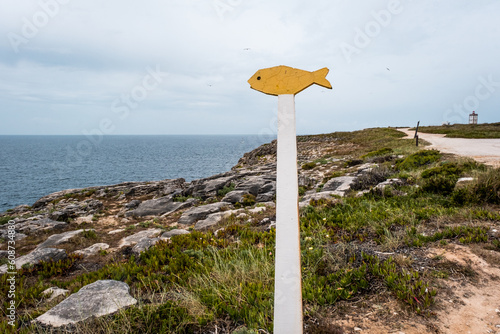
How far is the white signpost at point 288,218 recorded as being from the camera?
2.31 metres

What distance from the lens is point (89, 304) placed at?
3.47m

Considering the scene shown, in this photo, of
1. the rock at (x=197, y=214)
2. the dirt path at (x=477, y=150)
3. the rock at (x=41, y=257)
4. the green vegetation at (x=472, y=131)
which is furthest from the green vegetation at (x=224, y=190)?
the green vegetation at (x=472, y=131)

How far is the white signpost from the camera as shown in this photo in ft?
7.57

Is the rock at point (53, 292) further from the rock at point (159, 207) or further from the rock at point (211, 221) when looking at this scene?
the rock at point (159, 207)

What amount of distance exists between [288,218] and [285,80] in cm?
130

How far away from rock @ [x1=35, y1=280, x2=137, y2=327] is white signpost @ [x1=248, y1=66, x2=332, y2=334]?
224 centimetres

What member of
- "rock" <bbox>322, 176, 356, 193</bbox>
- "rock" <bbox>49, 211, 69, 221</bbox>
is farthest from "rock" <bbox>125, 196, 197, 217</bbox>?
"rock" <bbox>322, 176, 356, 193</bbox>

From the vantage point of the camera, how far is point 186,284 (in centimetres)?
394

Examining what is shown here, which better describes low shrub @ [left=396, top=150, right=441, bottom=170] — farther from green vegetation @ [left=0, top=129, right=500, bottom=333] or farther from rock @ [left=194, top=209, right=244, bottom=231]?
rock @ [left=194, top=209, right=244, bottom=231]

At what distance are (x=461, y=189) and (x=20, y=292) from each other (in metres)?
9.32

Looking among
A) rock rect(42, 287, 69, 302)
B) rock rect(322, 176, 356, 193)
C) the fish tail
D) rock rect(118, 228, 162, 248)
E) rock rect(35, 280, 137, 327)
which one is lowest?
rock rect(118, 228, 162, 248)

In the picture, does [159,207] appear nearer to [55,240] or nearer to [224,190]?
[224,190]

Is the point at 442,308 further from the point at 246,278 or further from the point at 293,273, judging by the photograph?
the point at 246,278

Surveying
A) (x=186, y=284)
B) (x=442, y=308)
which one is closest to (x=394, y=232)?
(x=442, y=308)
